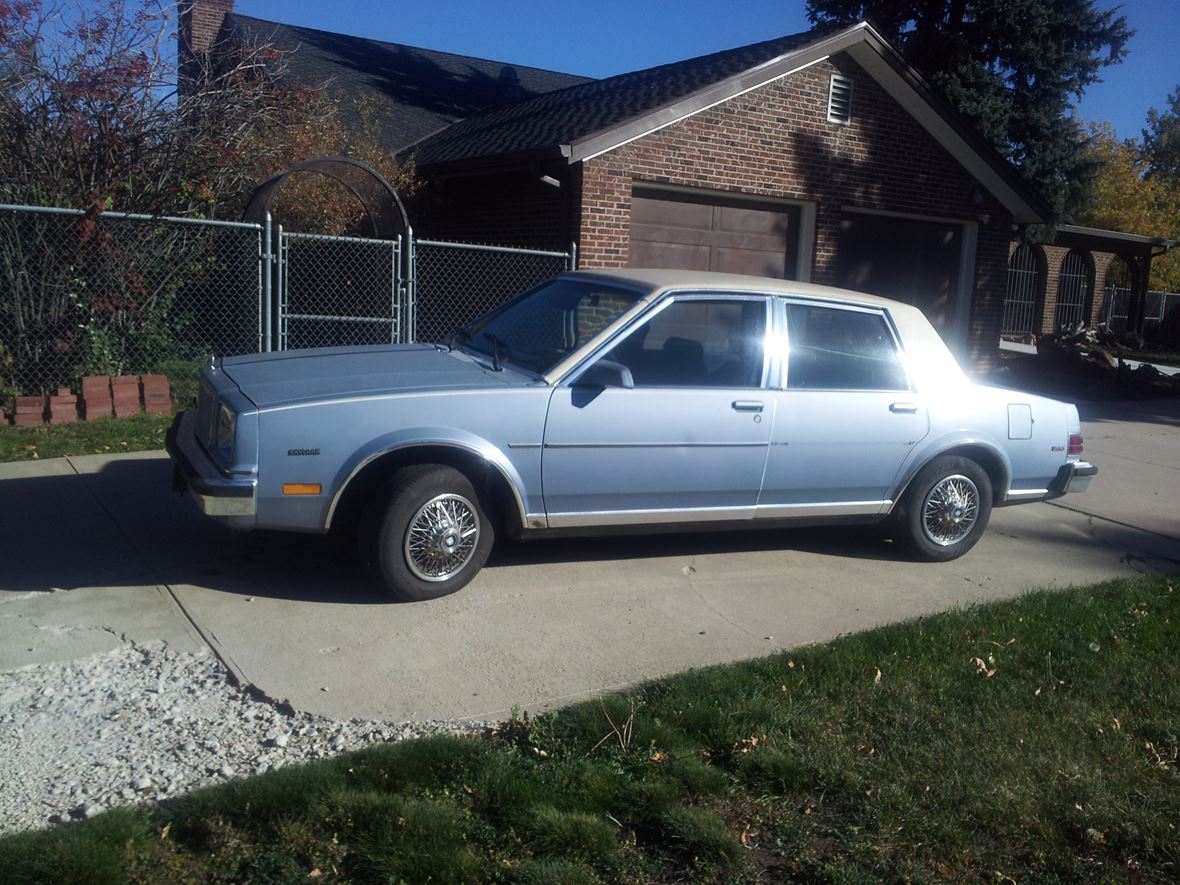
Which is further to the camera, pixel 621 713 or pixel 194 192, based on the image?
pixel 194 192

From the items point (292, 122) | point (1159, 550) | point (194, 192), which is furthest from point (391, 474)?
point (292, 122)

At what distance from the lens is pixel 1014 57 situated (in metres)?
24.1

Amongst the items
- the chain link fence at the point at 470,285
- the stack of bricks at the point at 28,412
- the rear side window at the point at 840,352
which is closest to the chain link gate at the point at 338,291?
the chain link fence at the point at 470,285

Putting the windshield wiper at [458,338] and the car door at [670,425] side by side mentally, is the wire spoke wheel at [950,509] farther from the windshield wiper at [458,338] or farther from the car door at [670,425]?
the windshield wiper at [458,338]

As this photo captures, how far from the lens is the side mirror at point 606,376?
5.64 meters

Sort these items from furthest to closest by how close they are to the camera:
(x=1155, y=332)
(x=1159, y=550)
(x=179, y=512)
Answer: (x=1155, y=332) < (x=1159, y=550) < (x=179, y=512)

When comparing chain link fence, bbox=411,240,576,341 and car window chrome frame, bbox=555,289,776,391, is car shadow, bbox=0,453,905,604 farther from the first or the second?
chain link fence, bbox=411,240,576,341

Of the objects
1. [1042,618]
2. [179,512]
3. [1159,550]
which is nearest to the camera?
[1042,618]

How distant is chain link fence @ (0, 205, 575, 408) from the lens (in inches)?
371

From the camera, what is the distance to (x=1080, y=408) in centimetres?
1422

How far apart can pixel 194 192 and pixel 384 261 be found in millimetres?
2292

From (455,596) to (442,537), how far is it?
0.39 meters

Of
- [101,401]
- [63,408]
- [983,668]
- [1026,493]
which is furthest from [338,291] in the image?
[983,668]

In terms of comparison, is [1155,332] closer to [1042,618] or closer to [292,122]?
[292,122]
